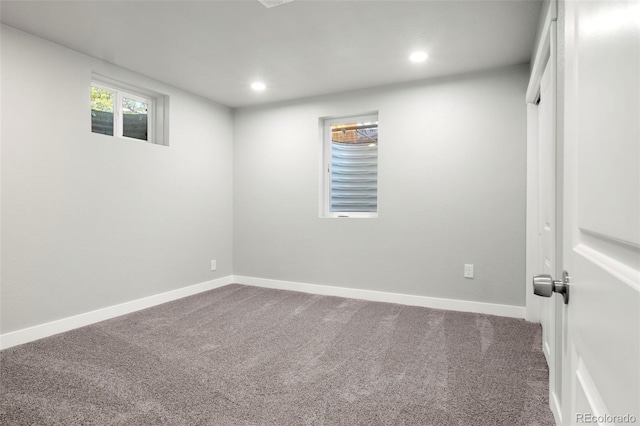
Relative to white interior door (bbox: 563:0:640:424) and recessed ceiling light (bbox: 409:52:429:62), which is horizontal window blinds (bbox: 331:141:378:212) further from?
white interior door (bbox: 563:0:640:424)

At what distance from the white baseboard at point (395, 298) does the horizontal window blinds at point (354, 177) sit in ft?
3.12

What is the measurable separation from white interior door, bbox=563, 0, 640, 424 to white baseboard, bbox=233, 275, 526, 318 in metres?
2.86

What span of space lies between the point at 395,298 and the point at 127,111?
3.36 meters

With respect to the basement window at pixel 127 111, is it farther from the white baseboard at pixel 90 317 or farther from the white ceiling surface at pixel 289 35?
the white baseboard at pixel 90 317

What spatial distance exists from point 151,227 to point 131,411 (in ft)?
7.20

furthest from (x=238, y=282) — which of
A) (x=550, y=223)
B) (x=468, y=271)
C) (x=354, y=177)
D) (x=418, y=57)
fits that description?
(x=550, y=223)

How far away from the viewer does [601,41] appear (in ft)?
1.66

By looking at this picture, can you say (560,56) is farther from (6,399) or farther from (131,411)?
(6,399)

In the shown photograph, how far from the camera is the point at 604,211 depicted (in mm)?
490

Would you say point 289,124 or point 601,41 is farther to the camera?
point 289,124

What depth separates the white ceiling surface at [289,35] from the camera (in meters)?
2.29

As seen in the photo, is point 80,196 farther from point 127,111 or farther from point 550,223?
point 550,223

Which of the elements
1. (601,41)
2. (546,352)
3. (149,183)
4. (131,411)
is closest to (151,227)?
(149,183)


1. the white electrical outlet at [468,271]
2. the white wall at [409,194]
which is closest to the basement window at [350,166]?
the white wall at [409,194]
